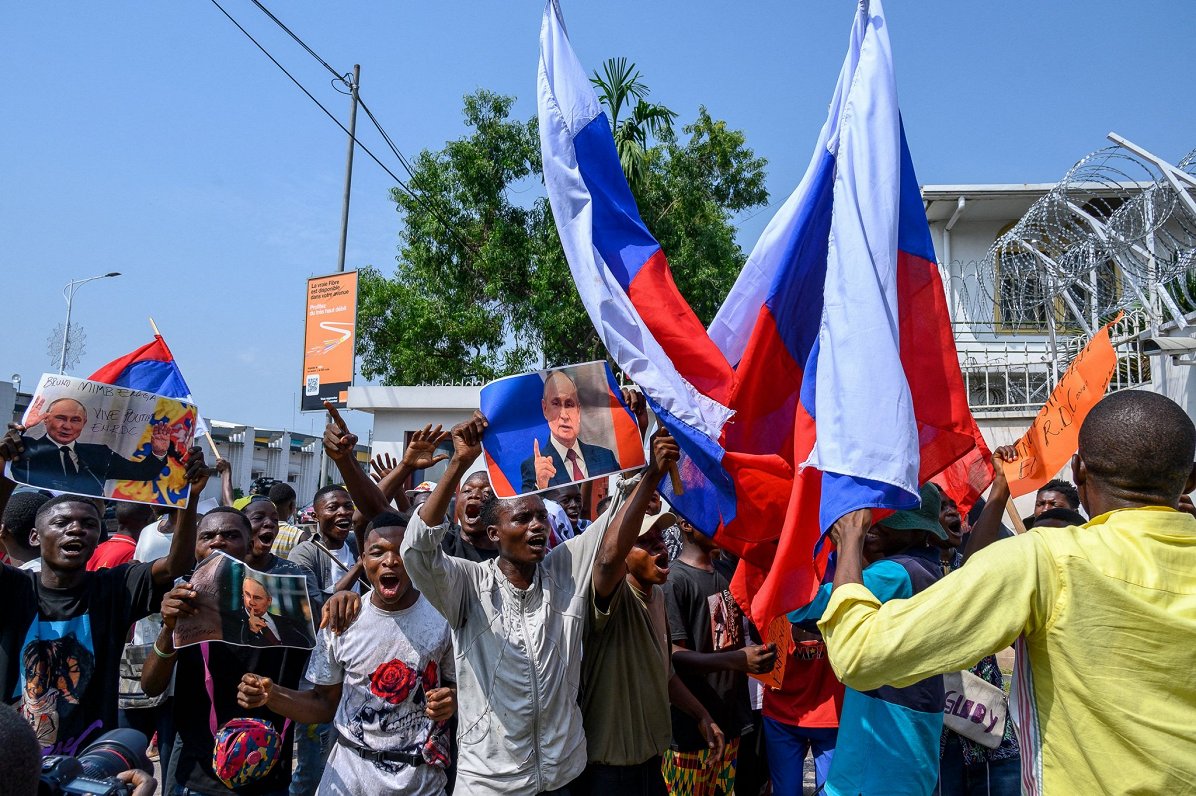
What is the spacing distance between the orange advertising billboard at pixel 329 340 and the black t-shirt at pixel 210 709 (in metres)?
7.67

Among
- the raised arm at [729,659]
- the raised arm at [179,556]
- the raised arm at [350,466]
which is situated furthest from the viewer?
the raised arm at [350,466]

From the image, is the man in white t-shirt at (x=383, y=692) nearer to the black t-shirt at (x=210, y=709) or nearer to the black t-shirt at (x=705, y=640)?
the black t-shirt at (x=210, y=709)

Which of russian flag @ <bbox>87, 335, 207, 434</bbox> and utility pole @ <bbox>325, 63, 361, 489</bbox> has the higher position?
utility pole @ <bbox>325, 63, 361, 489</bbox>

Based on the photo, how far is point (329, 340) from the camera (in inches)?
476

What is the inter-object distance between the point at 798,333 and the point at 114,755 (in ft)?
9.82

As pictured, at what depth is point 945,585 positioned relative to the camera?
214cm

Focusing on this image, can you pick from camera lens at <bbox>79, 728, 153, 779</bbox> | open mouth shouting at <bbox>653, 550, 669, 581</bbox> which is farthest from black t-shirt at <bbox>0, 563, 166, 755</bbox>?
open mouth shouting at <bbox>653, 550, 669, 581</bbox>

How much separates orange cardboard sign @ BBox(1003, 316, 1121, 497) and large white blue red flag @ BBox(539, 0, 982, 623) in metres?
1.58

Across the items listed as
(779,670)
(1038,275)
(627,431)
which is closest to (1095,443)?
(627,431)

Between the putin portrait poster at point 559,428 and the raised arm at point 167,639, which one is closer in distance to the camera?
the raised arm at point 167,639

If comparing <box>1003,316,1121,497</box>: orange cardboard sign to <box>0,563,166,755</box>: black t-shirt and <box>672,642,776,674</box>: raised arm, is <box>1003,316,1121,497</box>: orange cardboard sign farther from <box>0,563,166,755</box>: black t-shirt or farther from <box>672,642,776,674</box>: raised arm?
<box>0,563,166,755</box>: black t-shirt

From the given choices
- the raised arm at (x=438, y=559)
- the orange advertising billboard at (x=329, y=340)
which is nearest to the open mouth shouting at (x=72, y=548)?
the raised arm at (x=438, y=559)

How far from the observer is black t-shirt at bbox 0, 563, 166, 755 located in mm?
3809

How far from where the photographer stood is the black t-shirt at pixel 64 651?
3809 millimetres
